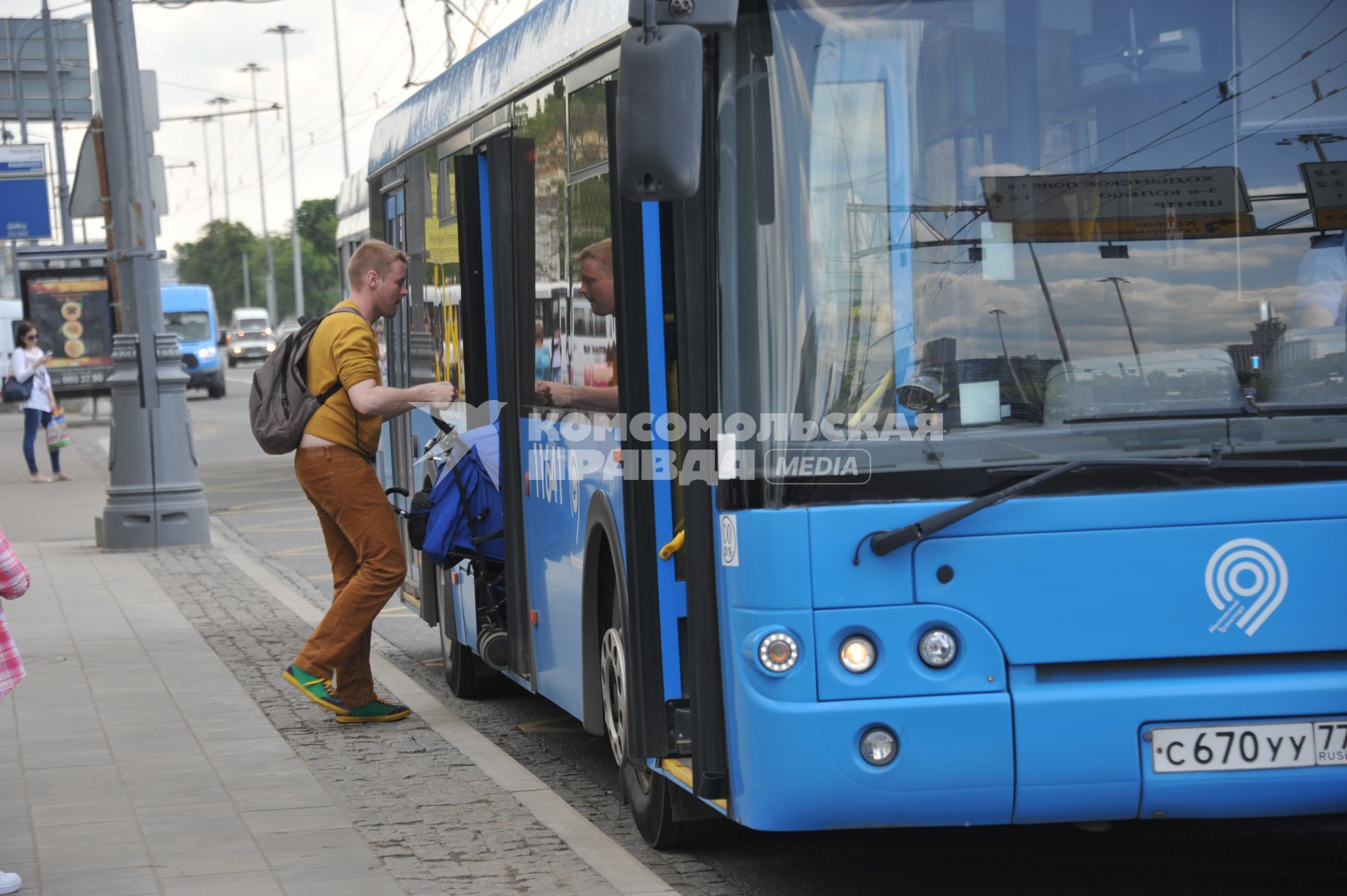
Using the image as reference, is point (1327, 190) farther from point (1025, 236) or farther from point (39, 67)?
point (39, 67)

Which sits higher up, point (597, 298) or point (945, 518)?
point (597, 298)

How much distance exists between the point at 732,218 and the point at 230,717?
16.0ft

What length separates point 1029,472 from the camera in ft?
14.8

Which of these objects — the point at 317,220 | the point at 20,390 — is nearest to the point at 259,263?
the point at 317,220

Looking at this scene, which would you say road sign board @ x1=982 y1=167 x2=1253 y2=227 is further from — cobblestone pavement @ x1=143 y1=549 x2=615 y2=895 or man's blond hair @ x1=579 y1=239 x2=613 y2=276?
cobblestone pavement @ x1=143 y1=549 x2=615 y2=895

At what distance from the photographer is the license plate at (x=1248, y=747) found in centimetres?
453

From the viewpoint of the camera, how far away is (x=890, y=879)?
18.4 ft

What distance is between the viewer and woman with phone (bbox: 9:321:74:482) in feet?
80.0

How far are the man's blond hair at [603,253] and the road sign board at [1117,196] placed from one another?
1.60 meters

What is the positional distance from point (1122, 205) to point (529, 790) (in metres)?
3.43

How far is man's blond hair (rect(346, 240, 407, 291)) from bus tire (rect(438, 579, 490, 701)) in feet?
5.47

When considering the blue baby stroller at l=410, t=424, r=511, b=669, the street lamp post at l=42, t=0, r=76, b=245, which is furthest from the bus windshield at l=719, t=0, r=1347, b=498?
the street lamp post at l=42, t=0, r=76, b=245

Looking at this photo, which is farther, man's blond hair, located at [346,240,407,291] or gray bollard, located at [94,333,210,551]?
gray bollard, located at [94,333,210,551]

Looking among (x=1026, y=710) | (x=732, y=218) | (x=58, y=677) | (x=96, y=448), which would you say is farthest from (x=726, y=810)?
(x=96, y=448)
